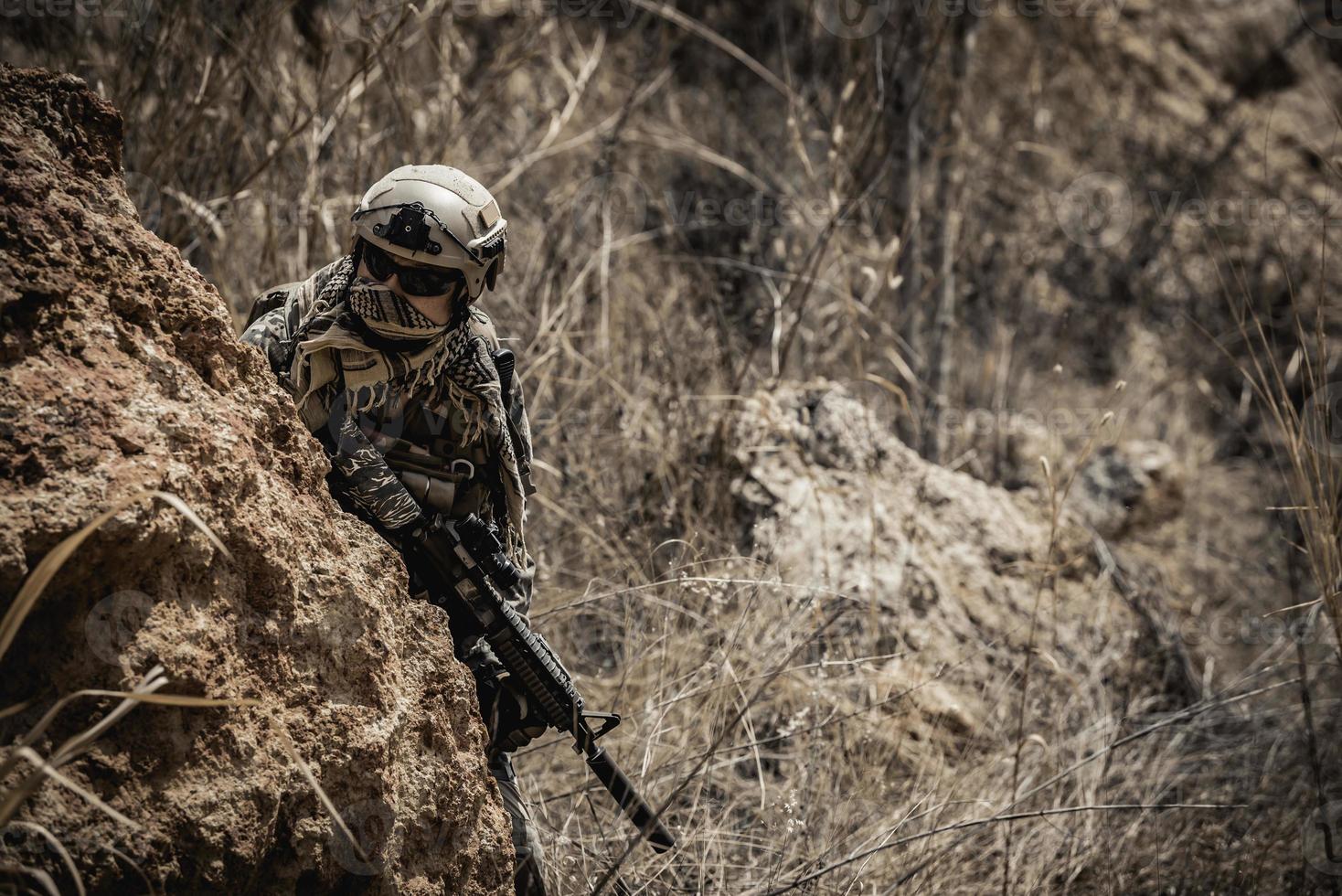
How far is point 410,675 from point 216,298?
2.00ft

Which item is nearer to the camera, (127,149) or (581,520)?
(581,520)

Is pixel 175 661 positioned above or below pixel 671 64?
below

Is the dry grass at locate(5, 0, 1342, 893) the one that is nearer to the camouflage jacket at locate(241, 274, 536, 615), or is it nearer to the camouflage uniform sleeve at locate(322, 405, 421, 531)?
the camouflage jacket at locate(241, 274, 536, 615)

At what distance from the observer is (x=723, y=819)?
84.6 inches

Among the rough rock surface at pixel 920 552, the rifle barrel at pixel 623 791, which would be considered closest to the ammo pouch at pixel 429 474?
→ the rifle barrel at pixel 623 791

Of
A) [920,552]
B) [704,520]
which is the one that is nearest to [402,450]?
[704,520]

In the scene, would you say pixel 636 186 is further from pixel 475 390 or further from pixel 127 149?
pixel 475 390

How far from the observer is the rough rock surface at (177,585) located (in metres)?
1.13

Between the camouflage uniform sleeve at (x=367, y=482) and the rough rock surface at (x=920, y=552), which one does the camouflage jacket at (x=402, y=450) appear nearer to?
the camouflage uniform sleeve at (x=367, y=482)

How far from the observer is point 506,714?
1.91 m

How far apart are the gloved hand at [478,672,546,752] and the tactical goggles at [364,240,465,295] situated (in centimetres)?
72

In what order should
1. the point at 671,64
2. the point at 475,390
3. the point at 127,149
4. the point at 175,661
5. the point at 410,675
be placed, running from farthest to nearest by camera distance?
the point at 671,64, the point at 127,149, the point at 475,390, the point at 410,675, the point at 175,661

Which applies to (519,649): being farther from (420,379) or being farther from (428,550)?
(420,379)

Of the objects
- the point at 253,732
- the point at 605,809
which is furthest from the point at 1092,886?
the point at 253,732
